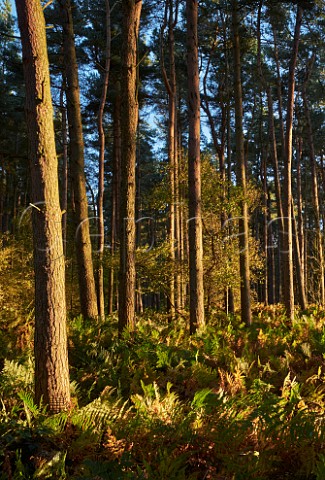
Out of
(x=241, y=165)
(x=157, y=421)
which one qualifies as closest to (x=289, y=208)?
(x=241, y=165)

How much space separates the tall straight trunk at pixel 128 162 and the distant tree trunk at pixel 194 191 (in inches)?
78.0

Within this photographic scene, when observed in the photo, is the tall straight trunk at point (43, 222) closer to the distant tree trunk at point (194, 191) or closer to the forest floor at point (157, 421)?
the forest floor at point (157, 421)

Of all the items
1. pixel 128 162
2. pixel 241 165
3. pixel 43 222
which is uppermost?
pixel 241 165

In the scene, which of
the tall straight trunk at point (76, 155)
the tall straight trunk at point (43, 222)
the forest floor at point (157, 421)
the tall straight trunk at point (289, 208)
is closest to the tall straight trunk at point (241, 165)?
the tall straight trunk at point (289, 208)

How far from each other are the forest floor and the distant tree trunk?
2.12 m

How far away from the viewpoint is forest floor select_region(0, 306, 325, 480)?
395 cm

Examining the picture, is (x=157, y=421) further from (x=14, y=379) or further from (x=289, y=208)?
(x=289, y=208)

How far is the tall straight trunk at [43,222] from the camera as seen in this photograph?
4.65 metres

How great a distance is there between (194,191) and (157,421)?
613 cm

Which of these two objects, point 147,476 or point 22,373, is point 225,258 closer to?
point 22,373

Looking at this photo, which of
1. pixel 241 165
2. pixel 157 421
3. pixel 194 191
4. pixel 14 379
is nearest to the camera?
pixel 157 421

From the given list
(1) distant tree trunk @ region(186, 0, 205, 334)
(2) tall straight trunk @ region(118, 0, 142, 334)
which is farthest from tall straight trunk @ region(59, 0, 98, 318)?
(1) distant tree trunk @ region(186, 0, 205, 334)

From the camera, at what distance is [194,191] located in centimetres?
982

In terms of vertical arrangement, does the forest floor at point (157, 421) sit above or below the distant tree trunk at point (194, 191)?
below
